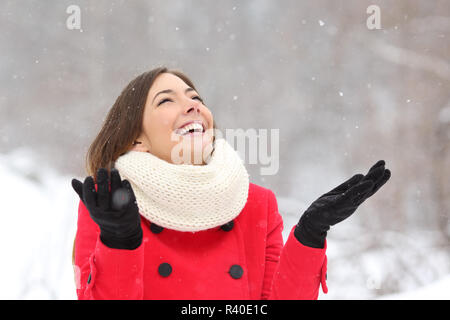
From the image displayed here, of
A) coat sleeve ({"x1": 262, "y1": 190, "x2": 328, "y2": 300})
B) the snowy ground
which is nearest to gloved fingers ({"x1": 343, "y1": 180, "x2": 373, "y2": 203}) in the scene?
coat sleeve ({"x1": 262, "y1": 190, "x2": 328, "y2": 300})

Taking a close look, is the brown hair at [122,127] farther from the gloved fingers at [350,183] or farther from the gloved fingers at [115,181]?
the gloved fingers at [350,183]

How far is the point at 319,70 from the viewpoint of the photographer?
4.05m

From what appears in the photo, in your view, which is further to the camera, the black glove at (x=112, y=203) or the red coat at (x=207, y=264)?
the red coat at (x=207, y=264)

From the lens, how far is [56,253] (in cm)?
300

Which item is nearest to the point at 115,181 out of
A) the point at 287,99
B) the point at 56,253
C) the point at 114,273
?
the point at 114,273

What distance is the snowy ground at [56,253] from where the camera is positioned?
9.46 ft

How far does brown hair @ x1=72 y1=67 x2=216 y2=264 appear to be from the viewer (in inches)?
51.9

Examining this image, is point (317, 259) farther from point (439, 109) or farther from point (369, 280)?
point (439, 109)

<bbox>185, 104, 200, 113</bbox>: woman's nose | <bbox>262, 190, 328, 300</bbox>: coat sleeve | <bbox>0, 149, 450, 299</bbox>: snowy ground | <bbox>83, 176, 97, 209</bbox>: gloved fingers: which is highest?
<bbox>185, 104, 200, 113</bbox>: woman's nose

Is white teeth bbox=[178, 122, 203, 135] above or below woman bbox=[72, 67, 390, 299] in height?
above

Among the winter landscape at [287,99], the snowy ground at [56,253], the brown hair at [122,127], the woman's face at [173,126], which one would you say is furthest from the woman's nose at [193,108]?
the winter landscape at [287,99]

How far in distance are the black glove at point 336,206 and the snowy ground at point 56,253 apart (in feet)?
5.54

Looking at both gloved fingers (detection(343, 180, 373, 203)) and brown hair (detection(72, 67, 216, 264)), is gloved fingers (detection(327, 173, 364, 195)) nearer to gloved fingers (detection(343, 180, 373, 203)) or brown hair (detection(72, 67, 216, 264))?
gloved fingers (detection(343, 180, 373, 203))

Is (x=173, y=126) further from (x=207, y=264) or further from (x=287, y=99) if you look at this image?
(x=287, y=99)
